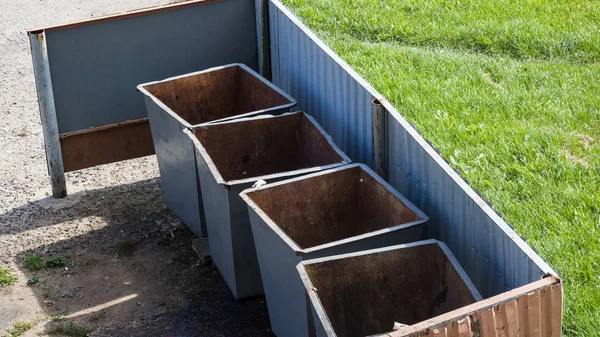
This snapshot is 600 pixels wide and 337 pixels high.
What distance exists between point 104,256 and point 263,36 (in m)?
2.53

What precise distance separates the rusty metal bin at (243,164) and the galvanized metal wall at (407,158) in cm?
26

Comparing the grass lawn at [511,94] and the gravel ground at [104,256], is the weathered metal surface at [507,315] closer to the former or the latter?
the grass lawn at [511,94]

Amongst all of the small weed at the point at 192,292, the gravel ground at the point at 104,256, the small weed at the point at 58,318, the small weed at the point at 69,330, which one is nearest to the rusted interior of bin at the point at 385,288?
the gravel ground at the point at 104,256

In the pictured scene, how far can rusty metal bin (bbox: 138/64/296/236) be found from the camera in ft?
22.4

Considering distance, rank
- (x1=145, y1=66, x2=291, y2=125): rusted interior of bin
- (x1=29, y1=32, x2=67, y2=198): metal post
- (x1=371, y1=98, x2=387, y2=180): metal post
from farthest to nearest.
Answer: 1. (x1=145, y1=66, x2=291, y2=125): rusted interior of bin
2. (x1=29, y1=32, x2=67, y2=198): metal post
3. (x1=371, y1=98, x2=387, y2=180): metal post

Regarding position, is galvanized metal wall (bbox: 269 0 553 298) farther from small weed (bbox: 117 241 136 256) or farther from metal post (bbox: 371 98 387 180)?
small weed (bbox: 117 241 136 256)

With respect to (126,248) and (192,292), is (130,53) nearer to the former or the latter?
(126,248)

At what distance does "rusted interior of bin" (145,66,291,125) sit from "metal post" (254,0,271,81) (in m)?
0.55

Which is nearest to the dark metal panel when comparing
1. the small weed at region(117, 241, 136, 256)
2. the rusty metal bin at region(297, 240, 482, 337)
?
the small weed at region(117, 241, 136, 256)

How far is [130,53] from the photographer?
784cm

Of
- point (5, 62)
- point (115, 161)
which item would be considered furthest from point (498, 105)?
point (5, 62)

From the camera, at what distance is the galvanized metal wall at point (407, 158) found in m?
4.77

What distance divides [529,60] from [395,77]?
1548 millimetres

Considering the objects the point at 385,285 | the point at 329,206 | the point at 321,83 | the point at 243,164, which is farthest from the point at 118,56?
the point at 385,285
